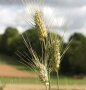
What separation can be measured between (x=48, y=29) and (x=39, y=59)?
34 cm

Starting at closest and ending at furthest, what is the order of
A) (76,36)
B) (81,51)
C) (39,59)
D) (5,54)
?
1. (39,59)
2. (81,51)
3. (76,36)
4. (5,54)

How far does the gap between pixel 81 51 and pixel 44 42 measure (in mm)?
62001

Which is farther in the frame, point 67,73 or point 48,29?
point 67,73

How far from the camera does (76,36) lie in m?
75.4

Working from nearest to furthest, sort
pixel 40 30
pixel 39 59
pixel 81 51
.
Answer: pixel 40 30
pixel 39 59
pixel 81 51

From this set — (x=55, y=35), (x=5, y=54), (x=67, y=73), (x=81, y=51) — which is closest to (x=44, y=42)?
(x=55, y=35)

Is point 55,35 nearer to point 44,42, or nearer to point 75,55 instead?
point 44,42

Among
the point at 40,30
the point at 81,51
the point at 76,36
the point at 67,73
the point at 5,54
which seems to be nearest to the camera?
the point at 40,30

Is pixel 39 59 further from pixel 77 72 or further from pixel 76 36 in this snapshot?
pixel 76 36

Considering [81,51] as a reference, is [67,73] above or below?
below

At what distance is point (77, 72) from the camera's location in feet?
200

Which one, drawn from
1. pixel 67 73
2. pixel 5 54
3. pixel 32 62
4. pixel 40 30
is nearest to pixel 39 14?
pixel 40 30

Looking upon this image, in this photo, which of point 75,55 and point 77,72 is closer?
point 77,72

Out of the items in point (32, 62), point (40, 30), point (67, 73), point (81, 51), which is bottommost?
point (32, 62)
